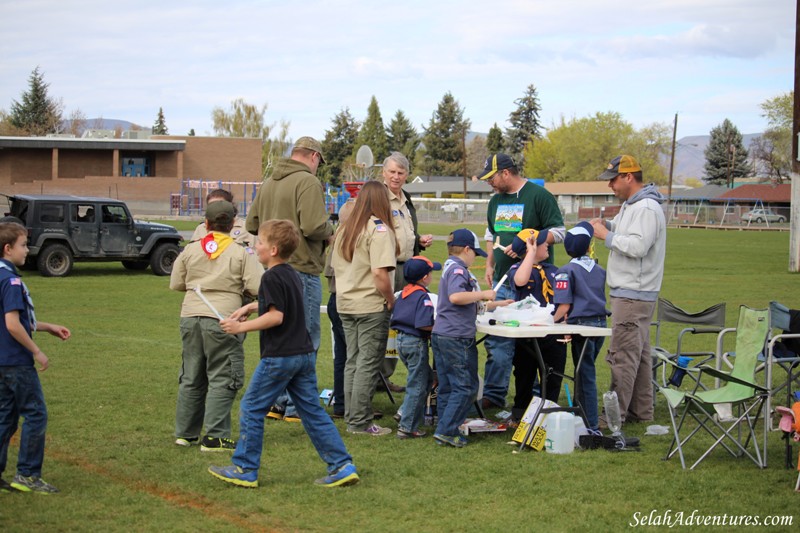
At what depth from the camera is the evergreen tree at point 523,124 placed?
104 m

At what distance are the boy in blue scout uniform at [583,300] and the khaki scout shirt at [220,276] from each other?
2.41 m

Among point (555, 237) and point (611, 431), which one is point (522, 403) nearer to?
point (611, 431)

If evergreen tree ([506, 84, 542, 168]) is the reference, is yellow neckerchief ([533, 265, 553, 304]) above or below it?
below

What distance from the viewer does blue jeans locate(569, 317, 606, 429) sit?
6895 mm

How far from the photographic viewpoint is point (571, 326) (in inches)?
260

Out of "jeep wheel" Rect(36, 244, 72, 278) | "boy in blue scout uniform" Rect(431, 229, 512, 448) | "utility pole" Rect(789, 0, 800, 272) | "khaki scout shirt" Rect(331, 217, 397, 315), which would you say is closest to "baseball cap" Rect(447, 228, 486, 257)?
"boy in blue scout uniform" Rect(431, 229, 512, 448)

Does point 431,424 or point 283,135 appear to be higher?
point 283,135

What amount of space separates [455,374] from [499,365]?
5.24ft

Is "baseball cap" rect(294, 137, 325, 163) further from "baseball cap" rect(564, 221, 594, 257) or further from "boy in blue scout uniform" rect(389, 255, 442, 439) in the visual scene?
"baseball cap" rect(564, 221, 594, 257)

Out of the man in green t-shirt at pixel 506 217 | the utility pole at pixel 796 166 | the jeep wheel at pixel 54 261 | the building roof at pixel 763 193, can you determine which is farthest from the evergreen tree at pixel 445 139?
the man in green t-shirt at pixel 506 217

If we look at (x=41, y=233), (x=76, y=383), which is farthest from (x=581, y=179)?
(x=76, y=383)

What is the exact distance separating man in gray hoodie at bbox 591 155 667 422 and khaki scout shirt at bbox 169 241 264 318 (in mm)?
2702

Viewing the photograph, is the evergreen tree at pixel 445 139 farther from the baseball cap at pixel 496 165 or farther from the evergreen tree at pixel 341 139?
the baseball cap at pixel 496 165

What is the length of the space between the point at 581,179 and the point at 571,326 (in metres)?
91.9
